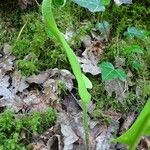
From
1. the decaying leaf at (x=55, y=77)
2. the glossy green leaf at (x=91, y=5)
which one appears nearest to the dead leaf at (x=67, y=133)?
the decaying leaf at (x=55, y=77)

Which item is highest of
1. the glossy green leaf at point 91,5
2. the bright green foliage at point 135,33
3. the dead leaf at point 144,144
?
the glossy green leaf at point 91,5

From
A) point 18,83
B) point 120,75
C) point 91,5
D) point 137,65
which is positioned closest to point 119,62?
point 137,65

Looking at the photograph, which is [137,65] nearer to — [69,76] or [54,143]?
[69,76]

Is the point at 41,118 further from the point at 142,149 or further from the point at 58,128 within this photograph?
the point at 142,149

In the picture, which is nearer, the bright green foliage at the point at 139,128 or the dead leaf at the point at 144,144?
the bright green foliage at the point at 139,128

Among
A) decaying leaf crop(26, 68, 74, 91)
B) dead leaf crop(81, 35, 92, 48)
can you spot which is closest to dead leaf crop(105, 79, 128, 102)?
decaying leaf crop(26, 68, 74, 91)

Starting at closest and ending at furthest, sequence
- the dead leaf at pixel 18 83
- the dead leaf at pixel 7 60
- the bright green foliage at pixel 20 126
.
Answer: the bright green foliage at pixel 20 126 < the dead leaf at pixel 18 83 < the dead leaf at pixel 7 60

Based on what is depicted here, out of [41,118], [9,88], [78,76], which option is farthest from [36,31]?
[78,76]

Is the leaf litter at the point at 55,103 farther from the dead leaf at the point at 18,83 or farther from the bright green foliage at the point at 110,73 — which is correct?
the bright green foliage at the point at 110,73
